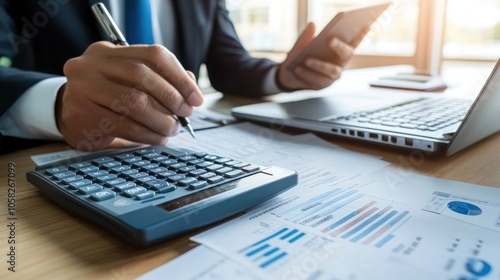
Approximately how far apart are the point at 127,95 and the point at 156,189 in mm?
192

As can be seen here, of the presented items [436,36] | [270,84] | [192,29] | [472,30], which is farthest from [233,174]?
[472,30]

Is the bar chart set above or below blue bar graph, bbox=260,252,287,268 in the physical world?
below

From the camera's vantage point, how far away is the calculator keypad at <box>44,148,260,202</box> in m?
0.33

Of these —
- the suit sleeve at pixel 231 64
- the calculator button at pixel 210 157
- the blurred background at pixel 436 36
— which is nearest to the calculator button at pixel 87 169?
the calculator button at pixel 210 157

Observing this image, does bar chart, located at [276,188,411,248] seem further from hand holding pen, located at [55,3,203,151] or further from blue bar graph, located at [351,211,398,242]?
hand holding pen, located at [55,3,203,151]

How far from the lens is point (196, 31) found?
3.68 feet

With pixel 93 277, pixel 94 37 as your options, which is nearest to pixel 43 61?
pixel 94 37

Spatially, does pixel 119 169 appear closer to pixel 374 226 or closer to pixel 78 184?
pixel 78 184

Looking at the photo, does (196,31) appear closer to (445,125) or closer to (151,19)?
(151,19)

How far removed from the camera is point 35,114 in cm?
55

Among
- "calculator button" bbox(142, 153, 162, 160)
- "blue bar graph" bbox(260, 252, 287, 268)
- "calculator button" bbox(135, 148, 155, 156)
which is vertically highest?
"calculator button" bbox(142, 153, 162, 160)

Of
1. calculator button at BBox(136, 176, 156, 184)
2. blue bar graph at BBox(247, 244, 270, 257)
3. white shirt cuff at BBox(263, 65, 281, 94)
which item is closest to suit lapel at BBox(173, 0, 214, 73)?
white shirt cuff at BBox(263, 65, 281, 94)

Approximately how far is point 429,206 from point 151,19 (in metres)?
0.84

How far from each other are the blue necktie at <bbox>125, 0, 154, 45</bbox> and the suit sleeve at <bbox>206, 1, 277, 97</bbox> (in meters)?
0.22
